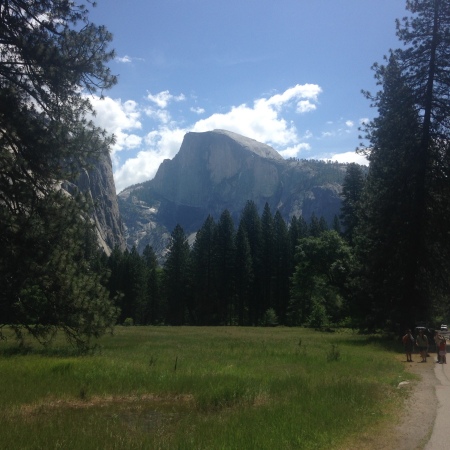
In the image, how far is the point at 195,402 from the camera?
10609mm

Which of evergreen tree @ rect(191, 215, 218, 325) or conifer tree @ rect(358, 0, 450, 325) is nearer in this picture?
conifer tree @ rect(358, 0, 450, 325)

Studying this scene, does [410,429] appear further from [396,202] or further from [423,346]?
[396,202]

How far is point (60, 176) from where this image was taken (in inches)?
496

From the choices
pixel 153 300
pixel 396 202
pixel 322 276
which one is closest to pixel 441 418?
pixel 396 202

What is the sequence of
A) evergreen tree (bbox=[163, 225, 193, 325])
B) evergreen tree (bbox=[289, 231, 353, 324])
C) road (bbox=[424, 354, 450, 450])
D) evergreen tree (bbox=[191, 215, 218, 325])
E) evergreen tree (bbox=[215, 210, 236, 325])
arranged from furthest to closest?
evergreen tree (bbox=[163, 225, 193, 325]), evergreen tree (bbox=[191, 215, 218, 325]), evergreen tree (bbox=[215, 210, 236, 325]), evergreen tree (bbox=[289, 231, 353, 324]), road (bbox=[424, 354, 450, 450])

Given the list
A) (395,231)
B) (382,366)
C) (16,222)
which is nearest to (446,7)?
(395,231)

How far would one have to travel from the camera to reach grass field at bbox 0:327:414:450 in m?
7.20

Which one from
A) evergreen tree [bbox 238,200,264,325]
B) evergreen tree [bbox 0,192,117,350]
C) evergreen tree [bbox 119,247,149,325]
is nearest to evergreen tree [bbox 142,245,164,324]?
evergreen tree [bbox 119,247,149,325]

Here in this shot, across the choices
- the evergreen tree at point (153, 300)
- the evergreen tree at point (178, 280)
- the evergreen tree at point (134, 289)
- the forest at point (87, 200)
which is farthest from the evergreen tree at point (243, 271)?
the evergreen tree at point (153, 300)

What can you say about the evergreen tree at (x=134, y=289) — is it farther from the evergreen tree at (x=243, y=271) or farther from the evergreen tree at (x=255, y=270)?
the evergreen tree at (x=255, y=270)

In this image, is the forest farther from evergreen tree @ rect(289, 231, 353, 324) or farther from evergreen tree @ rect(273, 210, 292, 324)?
evergreen tree @ rect(273, 210, 292, 324)

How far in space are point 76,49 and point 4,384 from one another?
355 inches

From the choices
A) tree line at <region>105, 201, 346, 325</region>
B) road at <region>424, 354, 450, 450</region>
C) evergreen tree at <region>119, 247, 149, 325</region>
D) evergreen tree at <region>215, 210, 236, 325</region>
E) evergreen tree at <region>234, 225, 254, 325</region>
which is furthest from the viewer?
evergreen tree at <region>119, 247, 149, 325</region>

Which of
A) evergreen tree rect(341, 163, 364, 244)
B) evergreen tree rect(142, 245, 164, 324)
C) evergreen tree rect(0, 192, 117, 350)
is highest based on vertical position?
evergreen tree rect(341, 163, 364, 244)
